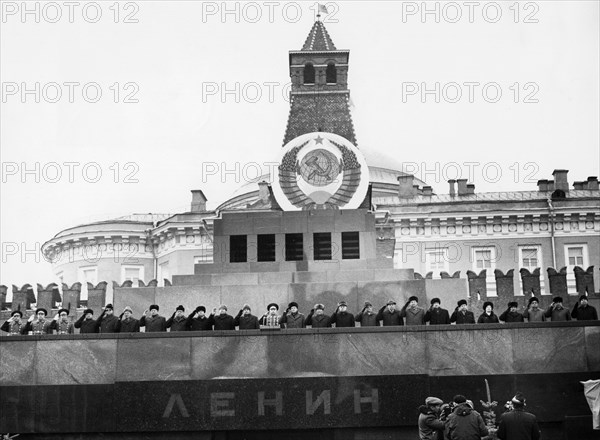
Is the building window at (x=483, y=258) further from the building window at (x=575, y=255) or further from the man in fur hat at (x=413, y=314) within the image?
the man in fur hat at (x=413, y=314)

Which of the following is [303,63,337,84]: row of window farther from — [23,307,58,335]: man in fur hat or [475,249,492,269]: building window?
[475,249,492,269]: building window

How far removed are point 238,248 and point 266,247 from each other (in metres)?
0.75

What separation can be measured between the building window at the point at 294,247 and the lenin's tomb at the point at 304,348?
6 cm

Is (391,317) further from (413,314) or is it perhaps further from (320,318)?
(320,318)

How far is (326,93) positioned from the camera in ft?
91.2

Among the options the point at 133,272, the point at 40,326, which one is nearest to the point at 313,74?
the point at 40,326

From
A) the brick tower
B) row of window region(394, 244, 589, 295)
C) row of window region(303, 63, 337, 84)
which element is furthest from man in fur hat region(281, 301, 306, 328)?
row of window region(394, 244, 589, 295)

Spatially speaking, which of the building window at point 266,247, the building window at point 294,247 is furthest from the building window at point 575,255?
the building window at point 266,247

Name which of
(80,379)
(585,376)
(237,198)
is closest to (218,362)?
(80,379)

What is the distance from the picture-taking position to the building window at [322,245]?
82.8ft

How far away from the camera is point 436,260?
5156 centimetres

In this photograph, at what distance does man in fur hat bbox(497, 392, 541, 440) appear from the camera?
45.5 ft

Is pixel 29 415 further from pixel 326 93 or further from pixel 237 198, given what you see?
pixel 237 198

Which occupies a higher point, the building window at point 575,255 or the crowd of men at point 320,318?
the building window at point 575,255
